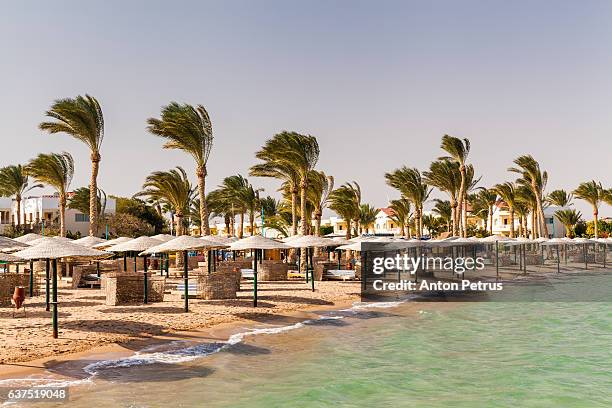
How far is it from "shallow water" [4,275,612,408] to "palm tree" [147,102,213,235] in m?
17.3

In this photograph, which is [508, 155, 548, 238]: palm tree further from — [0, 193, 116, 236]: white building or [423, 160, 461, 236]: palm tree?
[0, 193, 116, 236]: white building

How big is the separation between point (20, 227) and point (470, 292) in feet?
169

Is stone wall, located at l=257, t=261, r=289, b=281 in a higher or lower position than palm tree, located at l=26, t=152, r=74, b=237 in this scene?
lower

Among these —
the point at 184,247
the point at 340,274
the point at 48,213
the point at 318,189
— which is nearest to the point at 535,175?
the point at 318,189

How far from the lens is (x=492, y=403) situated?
10758mm

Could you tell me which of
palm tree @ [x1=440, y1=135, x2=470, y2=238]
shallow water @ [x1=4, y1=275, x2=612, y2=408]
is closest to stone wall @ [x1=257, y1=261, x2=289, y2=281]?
shallow water @ [x1=4, y1=275, x2=612, y2=408]

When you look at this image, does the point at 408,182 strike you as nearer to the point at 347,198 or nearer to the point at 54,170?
the point at 347,198

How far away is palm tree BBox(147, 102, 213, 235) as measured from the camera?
3253 cm

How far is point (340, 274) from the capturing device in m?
28.0

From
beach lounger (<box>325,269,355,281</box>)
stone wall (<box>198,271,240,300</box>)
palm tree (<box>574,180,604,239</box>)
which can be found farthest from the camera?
palm tree (<box>574,180,604,239</box>)

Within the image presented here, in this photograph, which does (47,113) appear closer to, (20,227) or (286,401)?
(286,401)

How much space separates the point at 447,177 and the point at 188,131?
81.9 feet

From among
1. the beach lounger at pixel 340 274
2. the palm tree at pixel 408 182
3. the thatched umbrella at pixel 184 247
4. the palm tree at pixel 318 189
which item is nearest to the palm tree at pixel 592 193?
the palm tree at pixel 408 182

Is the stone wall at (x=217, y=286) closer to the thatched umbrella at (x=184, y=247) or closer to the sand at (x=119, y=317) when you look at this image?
the sand at (x=119, y=317)
